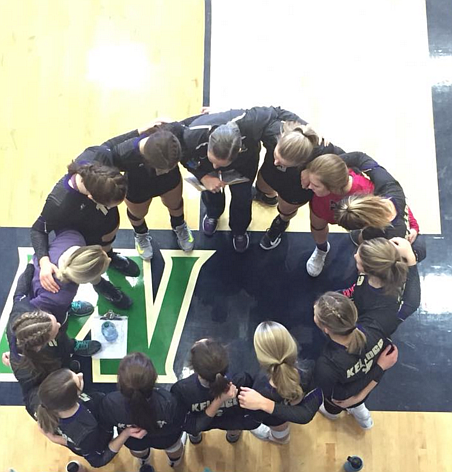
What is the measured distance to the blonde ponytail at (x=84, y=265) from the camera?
2.76 meters

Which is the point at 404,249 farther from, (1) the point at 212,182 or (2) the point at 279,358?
(1) the point at 212,182

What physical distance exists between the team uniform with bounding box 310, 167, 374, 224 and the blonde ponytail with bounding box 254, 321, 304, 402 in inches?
35.8

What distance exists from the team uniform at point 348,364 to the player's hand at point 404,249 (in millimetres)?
389

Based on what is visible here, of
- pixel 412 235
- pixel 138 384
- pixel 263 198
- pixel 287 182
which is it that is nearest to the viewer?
pixel 138 384

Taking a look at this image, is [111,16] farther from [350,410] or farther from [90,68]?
[350,410]

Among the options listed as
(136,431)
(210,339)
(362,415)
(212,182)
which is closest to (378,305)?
(210,339)

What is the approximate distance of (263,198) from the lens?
416 centimetres

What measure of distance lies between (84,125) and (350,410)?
3.01 metres

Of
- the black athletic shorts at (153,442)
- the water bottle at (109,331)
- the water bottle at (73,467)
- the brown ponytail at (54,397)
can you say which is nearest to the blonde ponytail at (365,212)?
the black athletic shorts at (153,442)

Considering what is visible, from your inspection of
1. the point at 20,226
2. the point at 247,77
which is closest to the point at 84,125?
the point at 20,226

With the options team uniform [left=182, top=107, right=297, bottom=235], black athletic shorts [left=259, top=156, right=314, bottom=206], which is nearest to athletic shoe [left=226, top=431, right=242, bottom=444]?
black athletic shorts [left=259, top=156, right=314, bottom=206]

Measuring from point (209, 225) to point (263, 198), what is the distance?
0.48m

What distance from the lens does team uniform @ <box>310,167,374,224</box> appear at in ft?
9.93

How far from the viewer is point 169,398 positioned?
2770mm
